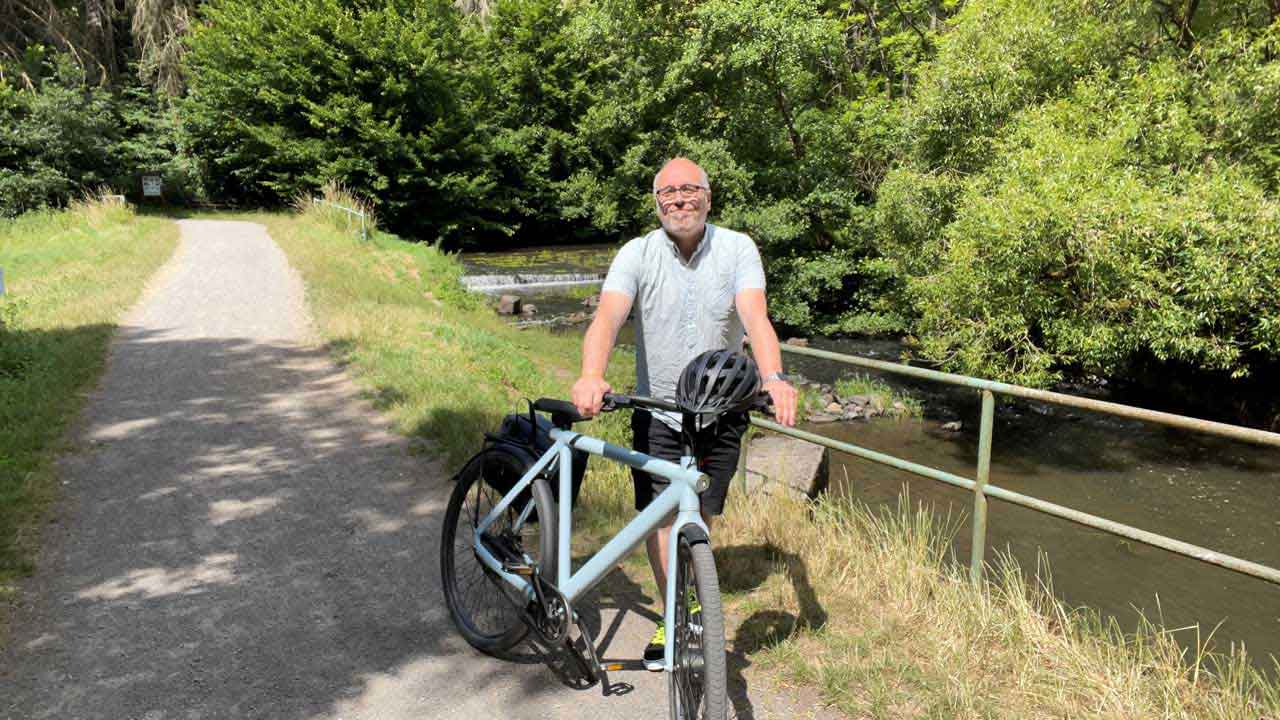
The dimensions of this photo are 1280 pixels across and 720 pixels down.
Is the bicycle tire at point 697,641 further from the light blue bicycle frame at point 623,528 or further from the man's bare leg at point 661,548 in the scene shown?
the man's bare leg at point 661,548

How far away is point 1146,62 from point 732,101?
1019cm

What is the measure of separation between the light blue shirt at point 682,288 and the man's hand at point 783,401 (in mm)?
470

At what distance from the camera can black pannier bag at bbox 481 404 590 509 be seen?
10.2 ft

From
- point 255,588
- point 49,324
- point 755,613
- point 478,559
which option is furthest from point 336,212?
point 755,613

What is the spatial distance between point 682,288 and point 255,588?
8.62 feet

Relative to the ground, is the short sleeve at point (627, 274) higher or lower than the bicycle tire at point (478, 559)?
higher

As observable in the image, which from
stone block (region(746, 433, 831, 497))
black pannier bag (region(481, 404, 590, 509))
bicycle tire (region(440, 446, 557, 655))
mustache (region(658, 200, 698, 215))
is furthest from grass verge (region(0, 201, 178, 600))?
stone block (region(746, 433, 831, 497))

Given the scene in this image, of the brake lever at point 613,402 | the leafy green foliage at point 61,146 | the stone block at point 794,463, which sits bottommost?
the stone block at point 794,463

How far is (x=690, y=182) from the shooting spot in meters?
2.89

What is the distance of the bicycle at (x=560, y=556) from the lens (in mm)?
2465

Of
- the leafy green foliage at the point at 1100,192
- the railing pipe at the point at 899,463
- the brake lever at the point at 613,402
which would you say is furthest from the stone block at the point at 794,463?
the leafy green foliage at the point at 1100,192

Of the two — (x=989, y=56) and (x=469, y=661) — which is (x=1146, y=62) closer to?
(x=989, y=56)

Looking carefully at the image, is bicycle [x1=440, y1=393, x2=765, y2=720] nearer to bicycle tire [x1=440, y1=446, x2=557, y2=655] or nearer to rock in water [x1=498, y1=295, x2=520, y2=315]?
bicycle tire [x1=440, y1=446, x2=557, y2=655]

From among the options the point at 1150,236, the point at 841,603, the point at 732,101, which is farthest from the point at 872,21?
the point at 841,603
